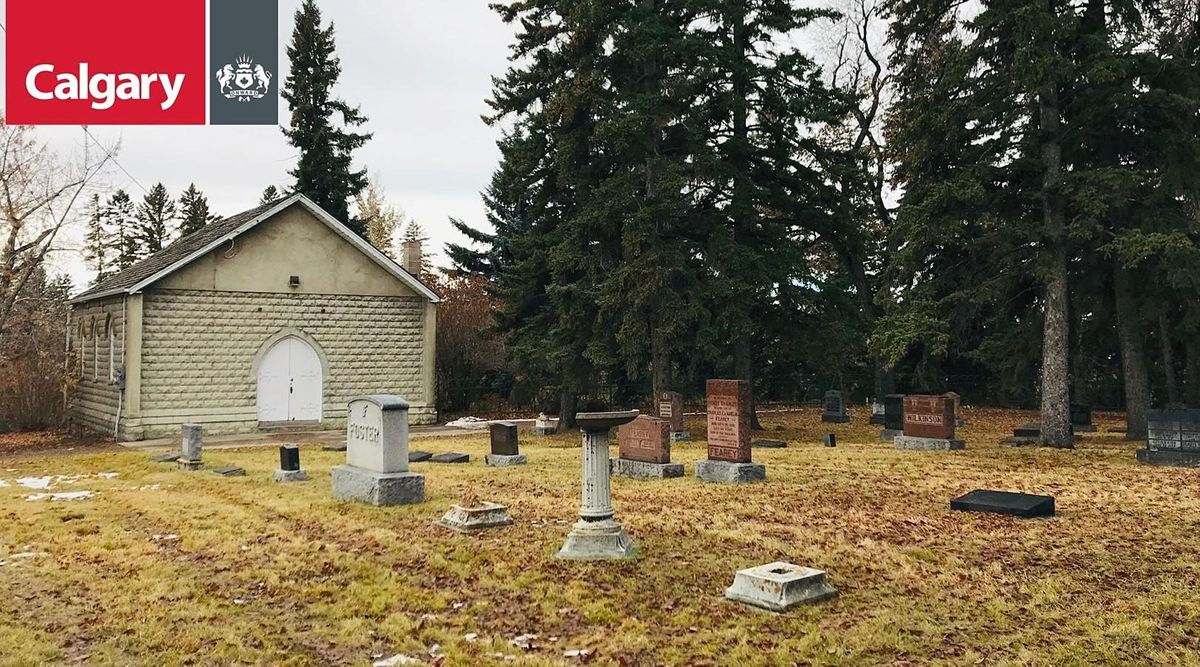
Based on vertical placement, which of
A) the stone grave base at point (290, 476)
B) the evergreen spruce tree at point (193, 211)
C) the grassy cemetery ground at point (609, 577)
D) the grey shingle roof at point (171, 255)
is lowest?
the grassy cemetery ground at point (609, 577)

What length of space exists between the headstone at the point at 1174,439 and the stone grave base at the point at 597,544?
12.0 metres

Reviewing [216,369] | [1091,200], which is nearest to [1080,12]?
[1091,200]

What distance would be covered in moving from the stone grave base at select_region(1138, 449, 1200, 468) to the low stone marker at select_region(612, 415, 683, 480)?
8904 millimetres

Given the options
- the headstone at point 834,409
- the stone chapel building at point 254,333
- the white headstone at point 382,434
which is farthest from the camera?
the headstone at point 834,409

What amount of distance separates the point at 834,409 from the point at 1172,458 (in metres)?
14.5

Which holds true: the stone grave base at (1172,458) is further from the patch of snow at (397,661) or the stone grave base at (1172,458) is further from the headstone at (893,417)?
the patch of snow at (397,661)

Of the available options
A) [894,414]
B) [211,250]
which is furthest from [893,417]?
[211,250]

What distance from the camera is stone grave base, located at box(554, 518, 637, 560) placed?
805 cm

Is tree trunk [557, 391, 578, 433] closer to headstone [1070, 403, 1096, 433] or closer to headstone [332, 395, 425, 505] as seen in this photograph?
headstone [332, 395, 425, 505]

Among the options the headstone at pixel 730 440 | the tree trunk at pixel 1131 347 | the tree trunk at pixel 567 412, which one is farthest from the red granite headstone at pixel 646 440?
the tree trunk at pixel 1131 347

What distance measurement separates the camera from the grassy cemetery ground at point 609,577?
18.8 ft

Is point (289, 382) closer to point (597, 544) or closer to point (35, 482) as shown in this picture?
point (35, 482)

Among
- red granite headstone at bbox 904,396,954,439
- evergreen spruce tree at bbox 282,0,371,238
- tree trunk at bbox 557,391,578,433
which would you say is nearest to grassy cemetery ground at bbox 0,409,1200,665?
red granite headstone at bbox 904,396,954,439

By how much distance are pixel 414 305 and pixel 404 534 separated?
17892mm
